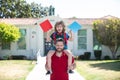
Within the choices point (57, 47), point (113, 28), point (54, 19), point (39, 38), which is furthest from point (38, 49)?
point (57, 47)

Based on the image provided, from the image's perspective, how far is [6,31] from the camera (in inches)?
907

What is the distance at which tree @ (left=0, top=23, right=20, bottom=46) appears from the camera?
23047mm

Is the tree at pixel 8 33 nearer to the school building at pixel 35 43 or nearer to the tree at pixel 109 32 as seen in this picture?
the school building at pixel 35 43

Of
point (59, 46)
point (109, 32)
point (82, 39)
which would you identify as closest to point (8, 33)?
point (82, 39)

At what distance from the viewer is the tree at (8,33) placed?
23.0 m

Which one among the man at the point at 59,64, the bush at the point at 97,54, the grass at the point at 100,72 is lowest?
the grass at the point at 100,72

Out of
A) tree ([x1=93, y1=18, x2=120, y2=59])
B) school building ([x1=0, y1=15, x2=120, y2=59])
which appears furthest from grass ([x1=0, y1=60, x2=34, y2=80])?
tree ([x1=93, y1=18, x2=120, y2=59])

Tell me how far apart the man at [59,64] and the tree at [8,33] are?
17.8 metres

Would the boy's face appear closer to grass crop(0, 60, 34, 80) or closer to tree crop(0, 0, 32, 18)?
grass crop(0, 60, 34, 80)

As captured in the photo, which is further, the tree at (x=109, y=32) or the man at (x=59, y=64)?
the tree at (x=109, y=32)

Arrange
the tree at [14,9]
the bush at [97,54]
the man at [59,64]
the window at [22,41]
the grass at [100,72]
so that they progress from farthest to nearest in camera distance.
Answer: the tree at [14,9] → the window at [22,41] → the bush at [97,54] → the grass at [100,72] → the man at [59,64]

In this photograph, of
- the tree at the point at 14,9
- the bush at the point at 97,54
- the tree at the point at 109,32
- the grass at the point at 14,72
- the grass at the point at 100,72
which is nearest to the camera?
the grass at the point at 100,72

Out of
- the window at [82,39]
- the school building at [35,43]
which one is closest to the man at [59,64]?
the school building at [35,43]

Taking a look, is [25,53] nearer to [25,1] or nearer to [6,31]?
[6,31]
